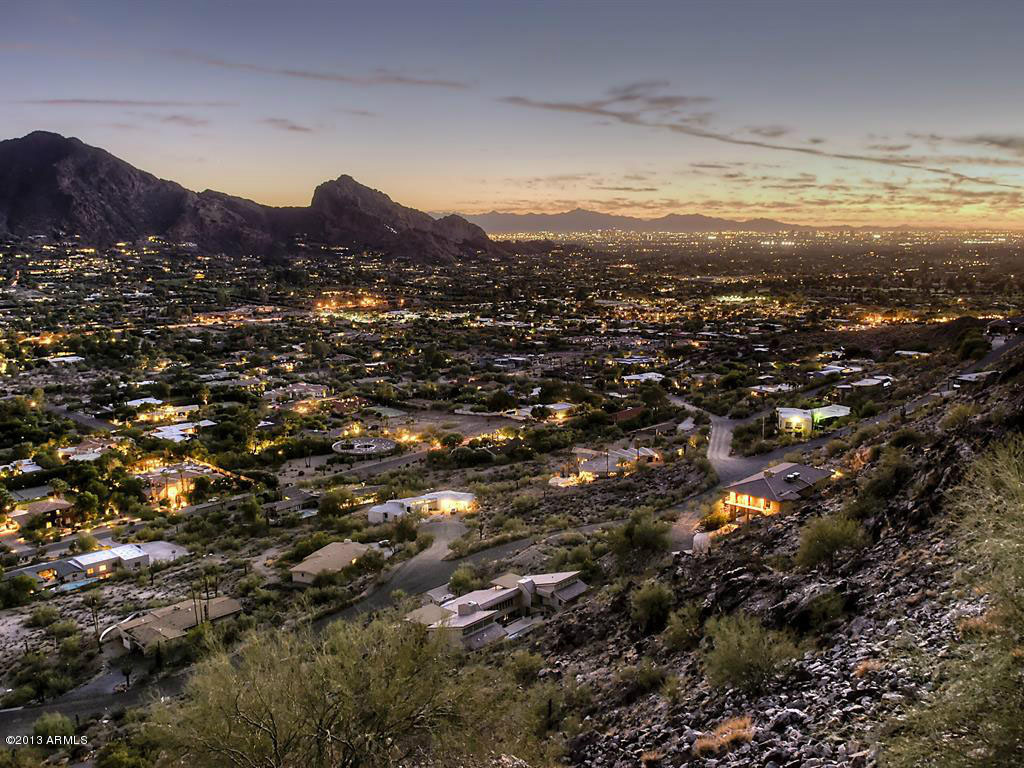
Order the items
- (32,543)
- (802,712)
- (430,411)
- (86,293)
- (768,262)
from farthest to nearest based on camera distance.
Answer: (768,262)
(86,293)
(430,411)
(32,543)
(802,712)

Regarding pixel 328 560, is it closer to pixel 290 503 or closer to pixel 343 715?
pixel 290 503

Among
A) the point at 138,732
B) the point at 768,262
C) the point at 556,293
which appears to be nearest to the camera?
the point at 138,732

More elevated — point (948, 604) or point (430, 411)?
point (948, 604)

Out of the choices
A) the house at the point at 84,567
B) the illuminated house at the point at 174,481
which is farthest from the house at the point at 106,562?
the illuminated house at the point at 174,481

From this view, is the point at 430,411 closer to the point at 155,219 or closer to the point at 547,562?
the point at 547,562

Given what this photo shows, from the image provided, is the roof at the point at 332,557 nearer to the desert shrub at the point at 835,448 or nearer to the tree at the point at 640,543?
the tree at the point at 640,543

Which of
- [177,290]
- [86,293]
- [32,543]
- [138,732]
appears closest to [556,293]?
[177,290]

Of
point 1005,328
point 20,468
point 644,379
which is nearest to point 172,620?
point 20,468
